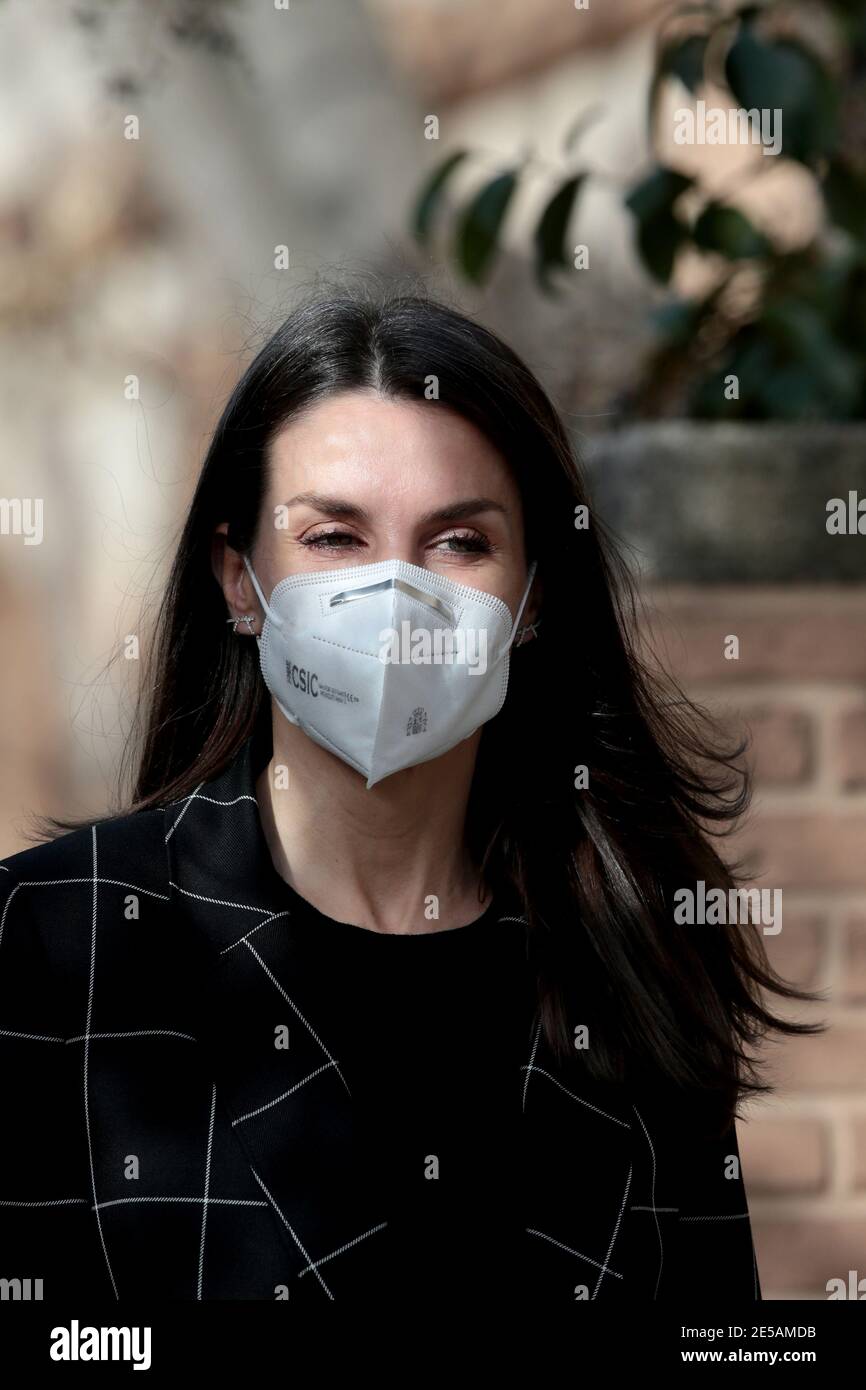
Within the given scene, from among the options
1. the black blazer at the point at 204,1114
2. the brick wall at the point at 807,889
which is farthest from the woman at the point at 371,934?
the brick wall at the point at 807,889

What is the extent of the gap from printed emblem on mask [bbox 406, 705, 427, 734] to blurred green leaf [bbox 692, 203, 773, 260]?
142 centimetres

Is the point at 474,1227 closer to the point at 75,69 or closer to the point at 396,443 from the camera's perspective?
the point at 396,443

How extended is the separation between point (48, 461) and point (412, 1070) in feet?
21.1

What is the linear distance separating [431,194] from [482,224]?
15 centimetres

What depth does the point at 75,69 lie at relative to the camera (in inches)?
277

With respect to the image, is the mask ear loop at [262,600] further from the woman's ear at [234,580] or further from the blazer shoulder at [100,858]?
the blazer shoulder at [100,858]

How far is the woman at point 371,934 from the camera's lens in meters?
1.79

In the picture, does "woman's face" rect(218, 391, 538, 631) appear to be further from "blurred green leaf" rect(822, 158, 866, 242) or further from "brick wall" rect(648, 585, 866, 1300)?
"blurred green leaf" rect(822, 158, 866, 242)

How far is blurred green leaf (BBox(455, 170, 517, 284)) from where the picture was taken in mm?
3098

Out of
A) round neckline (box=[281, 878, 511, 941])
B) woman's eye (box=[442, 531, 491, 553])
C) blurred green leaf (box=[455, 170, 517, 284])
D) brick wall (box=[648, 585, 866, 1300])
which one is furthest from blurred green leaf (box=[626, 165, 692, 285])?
round neckline (box=[281, 878, 511, 941])

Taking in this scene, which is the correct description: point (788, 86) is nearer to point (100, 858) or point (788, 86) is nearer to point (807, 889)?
point (807, 889)

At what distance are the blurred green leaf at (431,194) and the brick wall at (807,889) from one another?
2.82ft

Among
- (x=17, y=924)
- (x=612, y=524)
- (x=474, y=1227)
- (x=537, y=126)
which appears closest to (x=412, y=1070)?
(x=474, y=1227)

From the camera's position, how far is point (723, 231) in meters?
3.05
